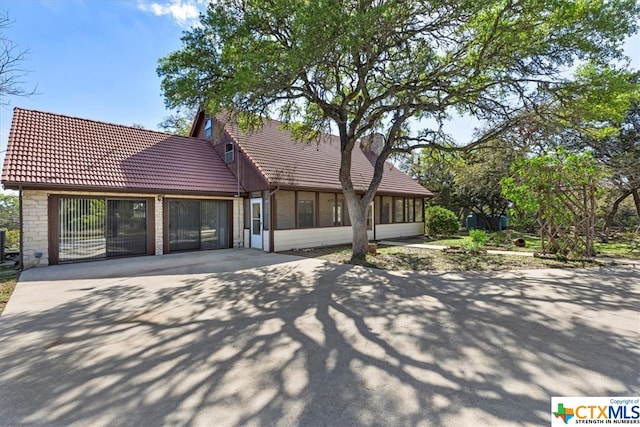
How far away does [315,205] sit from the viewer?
13.6 meters

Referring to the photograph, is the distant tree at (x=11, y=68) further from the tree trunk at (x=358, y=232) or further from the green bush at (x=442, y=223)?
the green bush at (x=442, y=223)

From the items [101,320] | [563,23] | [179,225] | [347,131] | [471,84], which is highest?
[563,23]

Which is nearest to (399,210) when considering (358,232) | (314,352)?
(358,232)

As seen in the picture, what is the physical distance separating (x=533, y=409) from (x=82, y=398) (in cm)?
379

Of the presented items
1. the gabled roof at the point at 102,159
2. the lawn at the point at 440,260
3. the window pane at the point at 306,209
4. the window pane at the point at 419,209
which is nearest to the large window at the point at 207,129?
the gabled roof at the point at 102,159

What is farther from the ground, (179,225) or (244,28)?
(244,28)

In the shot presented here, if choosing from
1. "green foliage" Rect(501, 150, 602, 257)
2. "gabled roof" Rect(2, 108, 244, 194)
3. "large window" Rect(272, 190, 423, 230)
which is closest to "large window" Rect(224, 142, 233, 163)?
"gabled roof" Rect(2, 108, 244, 194)

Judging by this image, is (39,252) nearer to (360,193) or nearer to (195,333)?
(195,333)

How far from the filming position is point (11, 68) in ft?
23.5

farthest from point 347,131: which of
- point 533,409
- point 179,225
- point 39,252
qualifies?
point 39,252

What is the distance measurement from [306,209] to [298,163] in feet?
7.60

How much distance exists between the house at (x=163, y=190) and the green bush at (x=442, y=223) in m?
4.11

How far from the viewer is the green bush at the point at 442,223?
18203 millimetres

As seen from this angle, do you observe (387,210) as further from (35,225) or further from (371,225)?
(35,225)
